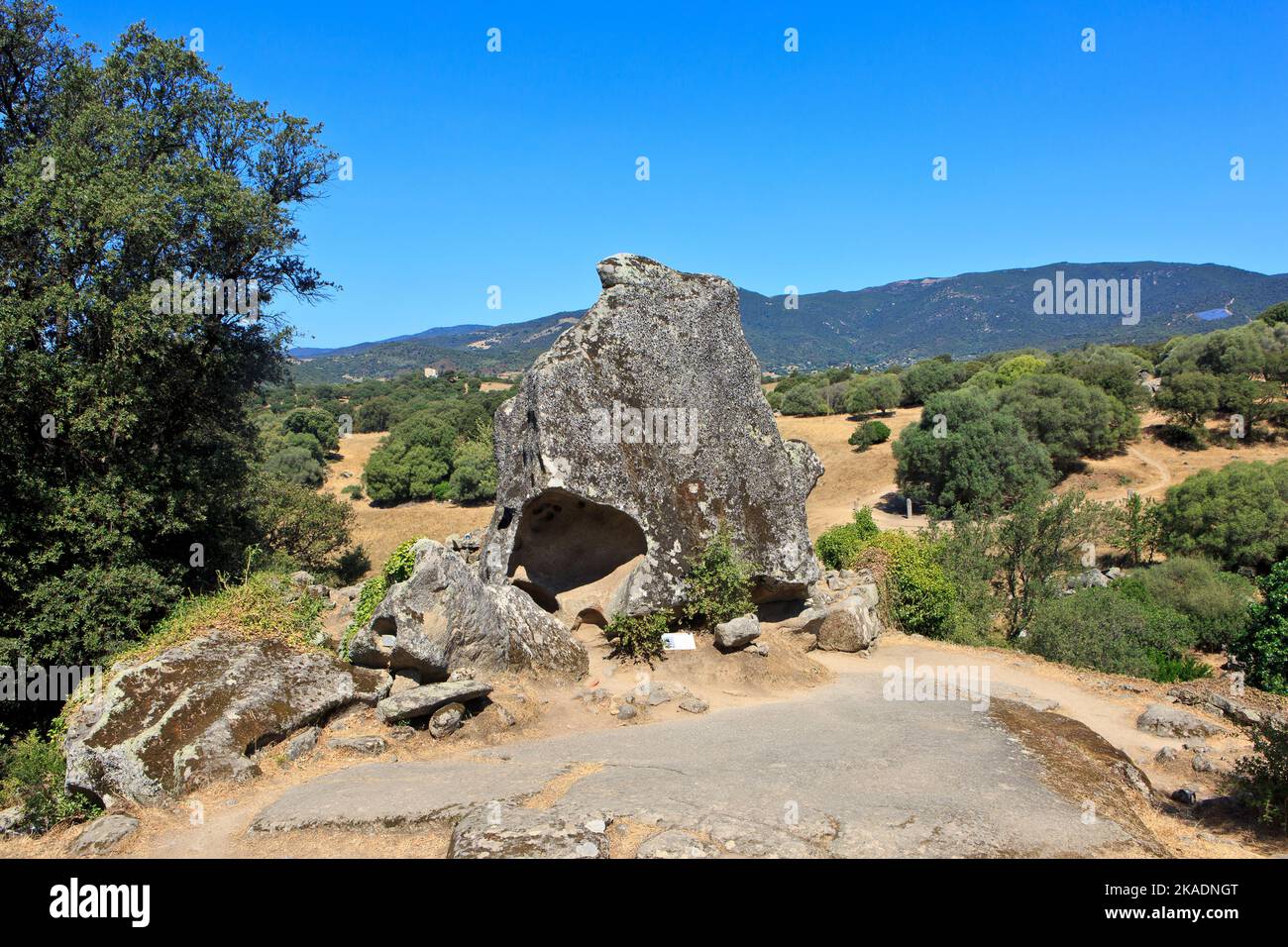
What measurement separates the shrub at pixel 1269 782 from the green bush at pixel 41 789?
11.4m

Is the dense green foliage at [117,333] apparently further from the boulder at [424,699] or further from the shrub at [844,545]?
the shrub at [844,545]

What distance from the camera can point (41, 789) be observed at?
323 inches

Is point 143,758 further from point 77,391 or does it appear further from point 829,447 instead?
point 829,447

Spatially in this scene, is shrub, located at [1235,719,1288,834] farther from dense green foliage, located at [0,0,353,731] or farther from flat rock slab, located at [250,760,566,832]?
dense green foliage, located at [0,0,353,731]

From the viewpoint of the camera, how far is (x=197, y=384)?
15273 millimetres

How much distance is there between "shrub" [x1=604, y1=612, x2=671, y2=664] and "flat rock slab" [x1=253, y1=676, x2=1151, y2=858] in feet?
6.20

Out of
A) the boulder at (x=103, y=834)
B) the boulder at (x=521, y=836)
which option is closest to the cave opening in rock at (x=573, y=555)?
the boulder at (x=521, y=836)

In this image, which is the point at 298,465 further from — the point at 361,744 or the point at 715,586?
the point at 361,744

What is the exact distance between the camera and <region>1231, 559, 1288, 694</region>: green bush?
14766mm

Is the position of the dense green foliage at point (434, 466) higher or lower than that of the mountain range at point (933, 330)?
lower

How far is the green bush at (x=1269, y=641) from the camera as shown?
48.4 feet

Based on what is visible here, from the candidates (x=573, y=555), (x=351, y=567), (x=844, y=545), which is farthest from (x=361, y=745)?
(x=351, y=567)

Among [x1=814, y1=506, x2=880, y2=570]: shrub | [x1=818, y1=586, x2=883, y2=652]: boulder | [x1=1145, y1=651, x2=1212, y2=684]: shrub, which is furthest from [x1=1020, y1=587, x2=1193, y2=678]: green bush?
[x1=818, y1=586, x2=883, y2=652]: boulder
